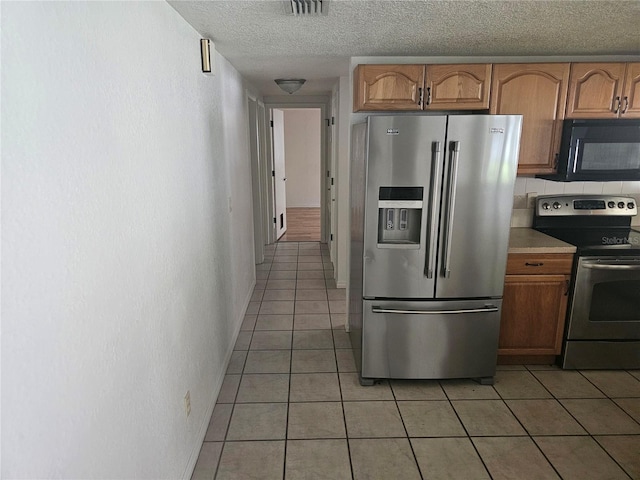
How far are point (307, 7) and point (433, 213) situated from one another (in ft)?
4.31

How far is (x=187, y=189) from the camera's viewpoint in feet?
6.75

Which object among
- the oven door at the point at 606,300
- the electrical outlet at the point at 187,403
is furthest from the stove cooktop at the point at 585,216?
the electrical outlet at the point at 187,403

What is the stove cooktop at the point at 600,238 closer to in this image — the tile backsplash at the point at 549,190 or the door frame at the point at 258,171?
the tile backsplash at the point at 549,190

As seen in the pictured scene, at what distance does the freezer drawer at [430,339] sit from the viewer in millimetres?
2613

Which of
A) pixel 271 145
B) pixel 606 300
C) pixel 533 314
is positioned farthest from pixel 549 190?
pixel 271 145

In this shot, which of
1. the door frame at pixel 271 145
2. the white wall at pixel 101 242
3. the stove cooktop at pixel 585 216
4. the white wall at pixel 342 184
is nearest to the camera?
the white wall at pixel 101 242

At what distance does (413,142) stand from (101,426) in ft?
6.63

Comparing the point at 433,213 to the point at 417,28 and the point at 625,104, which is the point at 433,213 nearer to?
the point at 417,28

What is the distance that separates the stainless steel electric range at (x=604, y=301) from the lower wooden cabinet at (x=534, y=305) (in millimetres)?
62

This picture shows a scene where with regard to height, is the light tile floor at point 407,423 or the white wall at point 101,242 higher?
the white wall at point 101,242

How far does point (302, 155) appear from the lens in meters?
9.05

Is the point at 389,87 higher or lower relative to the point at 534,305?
higher

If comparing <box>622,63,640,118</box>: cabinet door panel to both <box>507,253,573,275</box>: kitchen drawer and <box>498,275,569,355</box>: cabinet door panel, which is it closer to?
<box>507,253,573,275</box>: kitchen drawer

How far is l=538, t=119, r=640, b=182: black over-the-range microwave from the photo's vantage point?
8.86 feet
